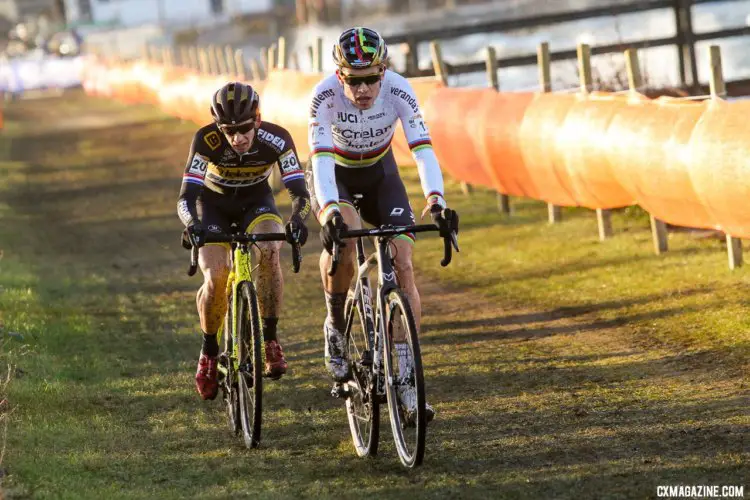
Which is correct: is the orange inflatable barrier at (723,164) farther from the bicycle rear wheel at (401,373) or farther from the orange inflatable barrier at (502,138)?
the bicycle rear wheel at (401,373)

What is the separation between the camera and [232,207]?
368 inches

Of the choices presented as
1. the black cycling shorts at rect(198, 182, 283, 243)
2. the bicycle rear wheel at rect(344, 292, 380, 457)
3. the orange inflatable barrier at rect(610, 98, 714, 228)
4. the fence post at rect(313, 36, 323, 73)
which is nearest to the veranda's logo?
the bicycle rear wheel at rect(344, 292, 380, 457)

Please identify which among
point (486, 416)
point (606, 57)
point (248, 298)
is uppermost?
point (606, 57)

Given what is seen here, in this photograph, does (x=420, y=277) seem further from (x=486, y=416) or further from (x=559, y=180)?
(x=486, y=416)

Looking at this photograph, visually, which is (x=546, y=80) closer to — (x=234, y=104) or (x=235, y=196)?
(x=235, y=196)

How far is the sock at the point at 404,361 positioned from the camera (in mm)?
7637

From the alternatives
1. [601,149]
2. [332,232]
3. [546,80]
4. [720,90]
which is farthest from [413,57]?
[332,232]

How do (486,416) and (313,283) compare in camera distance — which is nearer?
(486,416)

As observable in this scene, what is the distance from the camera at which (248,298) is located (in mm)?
8414

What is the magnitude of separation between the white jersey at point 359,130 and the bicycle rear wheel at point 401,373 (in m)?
0.99

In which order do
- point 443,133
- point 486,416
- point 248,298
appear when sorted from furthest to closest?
point 443,133 < point 486,416 < point 248,298

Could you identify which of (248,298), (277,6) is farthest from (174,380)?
(277,6)

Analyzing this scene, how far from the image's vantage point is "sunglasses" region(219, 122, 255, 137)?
8758 mm

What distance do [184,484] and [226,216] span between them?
2.10 metres
